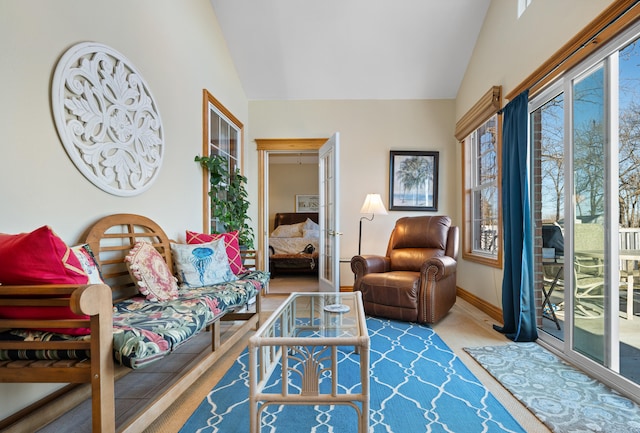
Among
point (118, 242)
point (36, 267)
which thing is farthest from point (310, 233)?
point (36, 267)

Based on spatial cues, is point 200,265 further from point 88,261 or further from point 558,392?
point 558,392

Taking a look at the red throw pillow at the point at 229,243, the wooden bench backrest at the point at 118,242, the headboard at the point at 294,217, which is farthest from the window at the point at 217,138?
the headboard at the point at 294,217

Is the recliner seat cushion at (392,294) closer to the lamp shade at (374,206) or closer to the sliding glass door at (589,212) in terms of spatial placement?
the lamp shade at (374,206)

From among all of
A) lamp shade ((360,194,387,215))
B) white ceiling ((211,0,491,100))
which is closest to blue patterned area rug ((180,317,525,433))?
lamp shade ((360,194,387,215))

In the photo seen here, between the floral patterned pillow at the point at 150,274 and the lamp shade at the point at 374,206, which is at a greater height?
the lamp shade at the point at 374,206

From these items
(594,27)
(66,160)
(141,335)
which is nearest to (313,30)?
(594,27)

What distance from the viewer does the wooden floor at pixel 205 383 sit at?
5.49 ft

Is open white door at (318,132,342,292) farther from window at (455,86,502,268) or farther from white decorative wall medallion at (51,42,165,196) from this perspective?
white decorative wall medallion at (51,42,165,196)

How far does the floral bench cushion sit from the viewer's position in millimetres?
1301

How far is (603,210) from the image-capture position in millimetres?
2146

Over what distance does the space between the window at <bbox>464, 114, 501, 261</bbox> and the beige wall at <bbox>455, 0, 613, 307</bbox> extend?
0.20 metres

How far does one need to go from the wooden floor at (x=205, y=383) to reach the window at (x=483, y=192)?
2.82ft

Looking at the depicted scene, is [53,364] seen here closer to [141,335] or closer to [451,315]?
[141,335]

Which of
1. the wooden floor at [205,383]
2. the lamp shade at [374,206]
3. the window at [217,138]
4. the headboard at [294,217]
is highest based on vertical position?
the window at [217,138]
